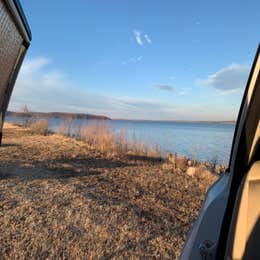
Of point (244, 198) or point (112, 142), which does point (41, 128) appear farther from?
point (244, 198)

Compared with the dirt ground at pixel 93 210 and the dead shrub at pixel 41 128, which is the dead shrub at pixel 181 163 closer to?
the dirt ground at pixel 93 210

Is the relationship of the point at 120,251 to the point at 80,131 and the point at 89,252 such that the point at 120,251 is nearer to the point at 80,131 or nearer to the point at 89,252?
the point at 89,252

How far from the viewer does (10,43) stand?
100 centimetres

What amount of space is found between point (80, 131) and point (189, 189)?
6732 mm

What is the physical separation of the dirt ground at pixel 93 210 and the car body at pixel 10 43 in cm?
140

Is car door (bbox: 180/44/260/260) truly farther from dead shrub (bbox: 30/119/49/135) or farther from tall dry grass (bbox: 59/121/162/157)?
dead shrub (bbox: 30/119/49/135)


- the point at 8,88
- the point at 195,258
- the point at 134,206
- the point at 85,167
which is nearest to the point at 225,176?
the point at 195,258

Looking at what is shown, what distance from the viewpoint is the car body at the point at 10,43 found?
892 millimetres

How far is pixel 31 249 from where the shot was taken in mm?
2055

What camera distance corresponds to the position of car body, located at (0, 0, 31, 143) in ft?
2.93

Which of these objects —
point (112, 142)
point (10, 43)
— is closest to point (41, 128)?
point (112, 142)

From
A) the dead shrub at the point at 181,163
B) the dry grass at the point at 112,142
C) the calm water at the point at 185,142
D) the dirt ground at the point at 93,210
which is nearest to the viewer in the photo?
the dirt ground at the point at 93,210

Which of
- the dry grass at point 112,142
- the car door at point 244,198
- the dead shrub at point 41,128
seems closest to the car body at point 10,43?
the car door at point 244,198

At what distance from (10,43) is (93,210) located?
232 centimetres
